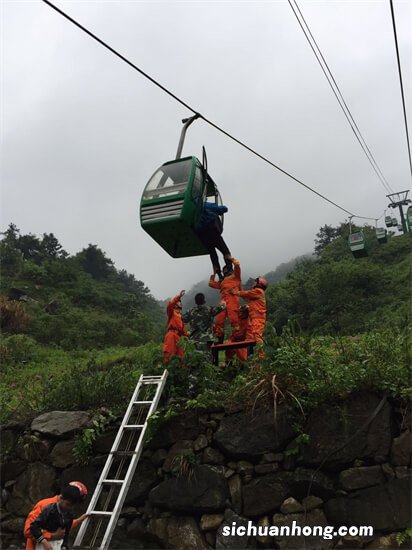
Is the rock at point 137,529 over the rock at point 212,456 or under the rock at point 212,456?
under

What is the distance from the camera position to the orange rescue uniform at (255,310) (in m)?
7.31

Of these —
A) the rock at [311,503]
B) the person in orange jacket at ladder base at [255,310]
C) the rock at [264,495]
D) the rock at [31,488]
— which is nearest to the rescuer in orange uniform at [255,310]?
the person in orange jacket at ladder base at [255,310]

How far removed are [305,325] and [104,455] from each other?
15.4 m

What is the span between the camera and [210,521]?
4984 mm

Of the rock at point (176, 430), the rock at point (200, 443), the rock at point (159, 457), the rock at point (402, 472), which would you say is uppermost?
the rock at point (176, 430)

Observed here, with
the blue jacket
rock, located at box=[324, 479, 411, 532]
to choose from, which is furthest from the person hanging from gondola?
rock, located at box=[324, 479, 411, 532]

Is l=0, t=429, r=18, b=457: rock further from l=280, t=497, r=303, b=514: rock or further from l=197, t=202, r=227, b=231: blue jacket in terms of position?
l=197, t=202, r=227, b=231: blue jacket

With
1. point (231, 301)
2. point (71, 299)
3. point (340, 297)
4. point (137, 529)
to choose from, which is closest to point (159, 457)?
point (137, 529)

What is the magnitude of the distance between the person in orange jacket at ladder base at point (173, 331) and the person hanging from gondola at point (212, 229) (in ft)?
3.77

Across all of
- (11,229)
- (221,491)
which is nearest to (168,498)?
(221,491)

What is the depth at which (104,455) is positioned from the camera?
5801 millimetres

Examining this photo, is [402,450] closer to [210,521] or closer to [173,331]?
[210,521]

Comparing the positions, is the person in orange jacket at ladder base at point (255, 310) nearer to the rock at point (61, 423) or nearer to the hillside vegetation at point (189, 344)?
the hillside vegetation at point (189, 344)

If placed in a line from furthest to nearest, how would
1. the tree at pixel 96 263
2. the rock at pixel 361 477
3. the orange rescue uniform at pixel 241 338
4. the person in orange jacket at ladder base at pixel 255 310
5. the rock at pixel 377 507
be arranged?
the tree at pixel 96 263 < the person in orange jacket at ladder base at pixel 255 310 < the orange rescue uniform at pixel 241 338 < the rock at pixel 361 477 < the rock at pixel 377 507
